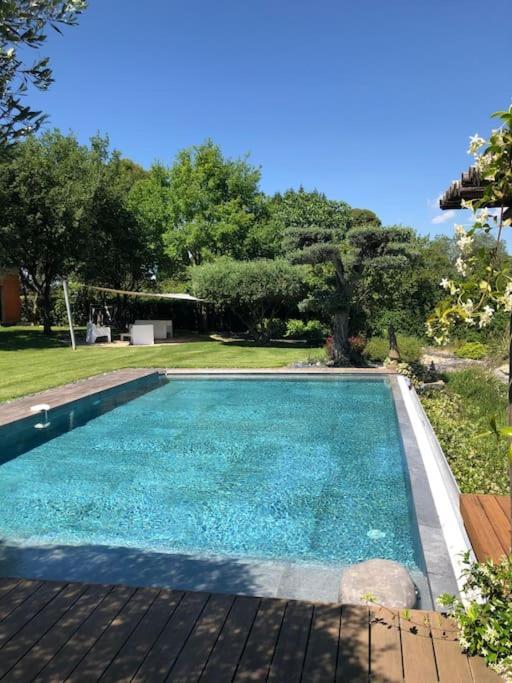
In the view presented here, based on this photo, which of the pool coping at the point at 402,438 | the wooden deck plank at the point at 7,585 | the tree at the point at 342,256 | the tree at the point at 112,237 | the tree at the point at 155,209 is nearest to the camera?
the wooden deck plank at the point at 7,585

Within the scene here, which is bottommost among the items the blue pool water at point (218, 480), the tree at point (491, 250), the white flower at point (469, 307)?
the blue pool water at point (218, 480)

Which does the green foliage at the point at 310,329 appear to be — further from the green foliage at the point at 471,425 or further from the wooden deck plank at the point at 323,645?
the wooden deck plank at the point at 323,645

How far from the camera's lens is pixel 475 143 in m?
1.88

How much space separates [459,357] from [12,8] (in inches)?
625

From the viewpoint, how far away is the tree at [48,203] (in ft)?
60.0

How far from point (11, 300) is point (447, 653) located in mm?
30019

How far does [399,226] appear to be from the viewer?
13.3 meters

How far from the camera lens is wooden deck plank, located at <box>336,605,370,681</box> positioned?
2.29 meters

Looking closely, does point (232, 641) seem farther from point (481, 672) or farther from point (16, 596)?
point (16, 596)

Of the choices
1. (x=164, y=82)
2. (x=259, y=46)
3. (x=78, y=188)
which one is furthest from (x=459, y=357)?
(x=78, y=188)

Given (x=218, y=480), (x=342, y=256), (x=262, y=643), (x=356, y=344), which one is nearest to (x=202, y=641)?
(x=262, y=643)

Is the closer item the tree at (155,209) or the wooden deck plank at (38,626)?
the wooden deck plank at (38,626)

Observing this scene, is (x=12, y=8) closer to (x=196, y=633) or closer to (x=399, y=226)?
(x=196, y=633)

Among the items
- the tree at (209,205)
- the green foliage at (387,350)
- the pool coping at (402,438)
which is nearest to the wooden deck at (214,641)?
the pool coping at (402,438)
